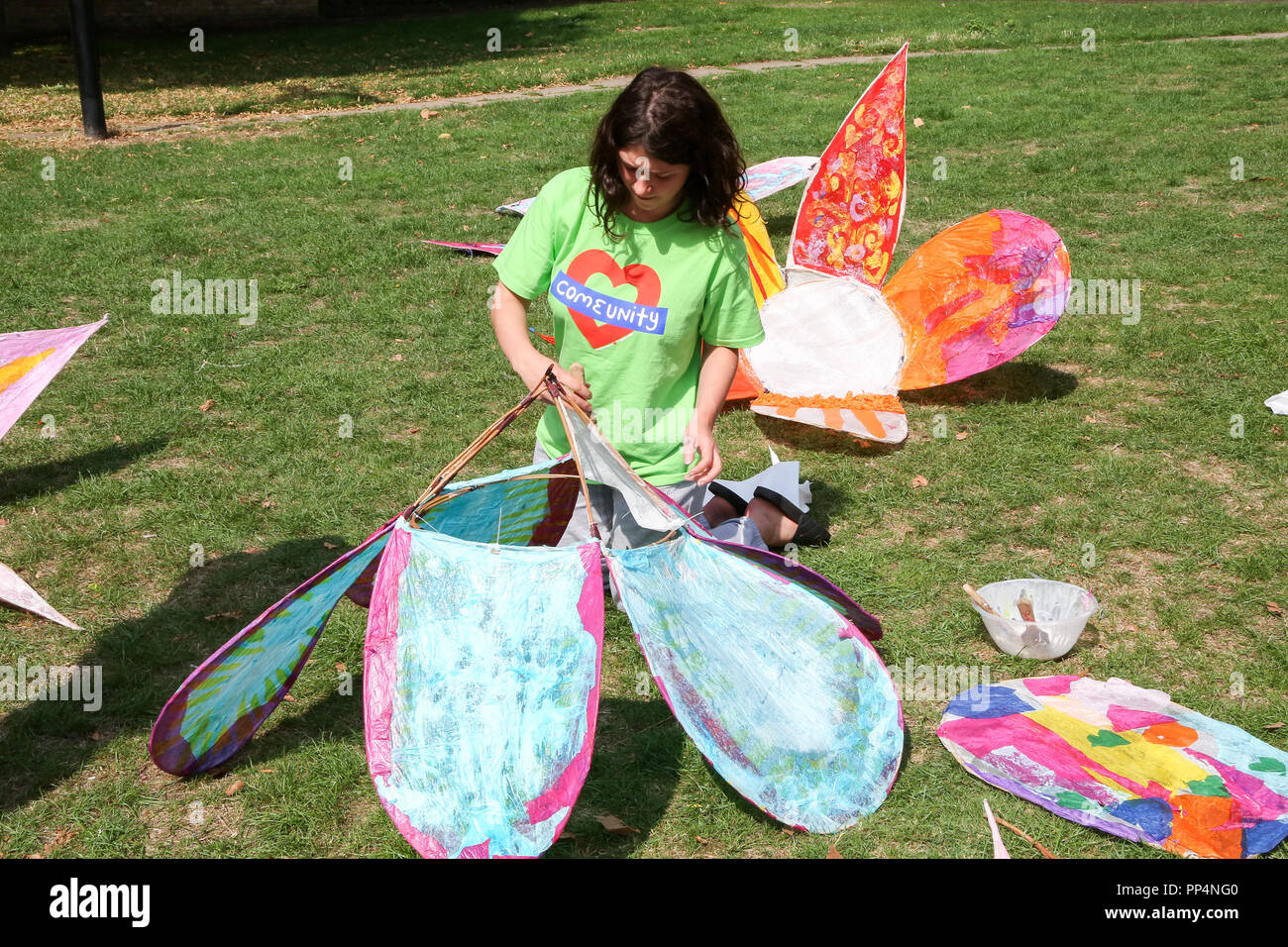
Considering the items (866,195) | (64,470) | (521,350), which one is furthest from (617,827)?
(866,195)

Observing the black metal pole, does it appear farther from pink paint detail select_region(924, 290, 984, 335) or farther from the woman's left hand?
the woman's left hand

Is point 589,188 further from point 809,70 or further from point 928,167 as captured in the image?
point 809,70

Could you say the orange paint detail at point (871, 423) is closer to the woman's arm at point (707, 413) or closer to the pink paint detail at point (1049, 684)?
the pink paint detail at point (1049, 684)

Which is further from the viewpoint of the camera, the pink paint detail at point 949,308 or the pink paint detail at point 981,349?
the pink paint detail at point 949,308

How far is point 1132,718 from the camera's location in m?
3.41

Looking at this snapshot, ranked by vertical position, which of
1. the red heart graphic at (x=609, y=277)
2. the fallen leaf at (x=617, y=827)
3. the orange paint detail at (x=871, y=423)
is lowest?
the fallen leaf at (x=617, y=827)

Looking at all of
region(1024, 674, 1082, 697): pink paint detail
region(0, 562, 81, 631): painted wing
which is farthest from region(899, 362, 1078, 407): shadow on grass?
region(0, 562, 81, 631): painted wing

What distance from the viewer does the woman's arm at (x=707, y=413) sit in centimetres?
337

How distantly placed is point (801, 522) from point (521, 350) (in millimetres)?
1617

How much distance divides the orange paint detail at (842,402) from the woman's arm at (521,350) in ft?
7.37

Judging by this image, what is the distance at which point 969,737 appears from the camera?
3400mm

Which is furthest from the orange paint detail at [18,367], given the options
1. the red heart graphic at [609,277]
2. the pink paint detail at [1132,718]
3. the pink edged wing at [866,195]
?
the pink edged wing at [866,195]

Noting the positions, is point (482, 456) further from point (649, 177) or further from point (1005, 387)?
point (1005, 387)

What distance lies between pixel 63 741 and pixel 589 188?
2.32 meters
